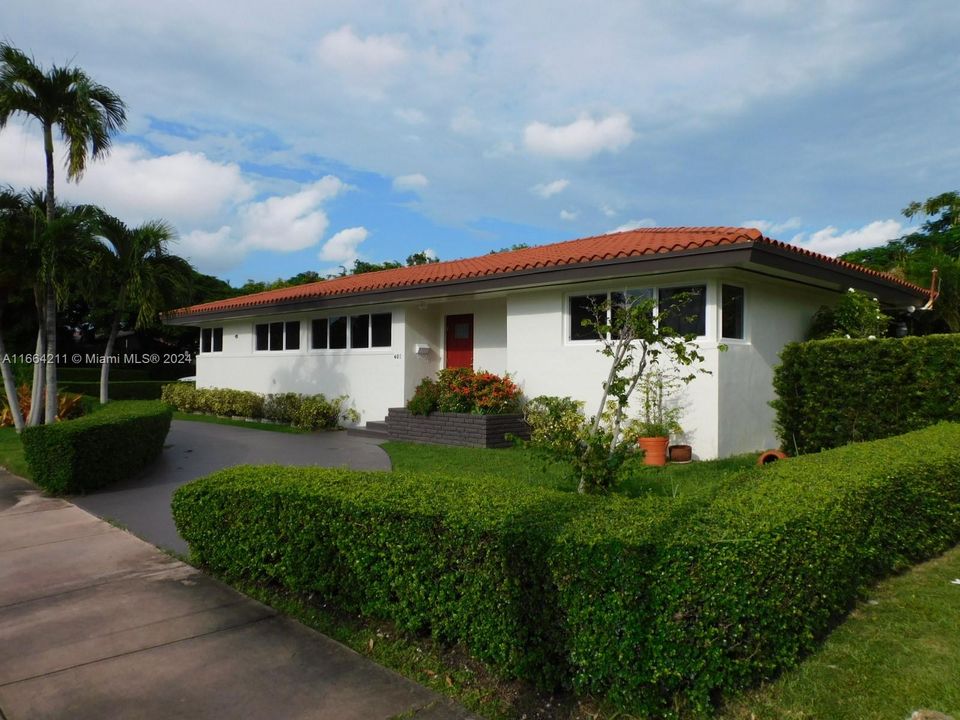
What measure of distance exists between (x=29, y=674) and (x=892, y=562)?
218 inches

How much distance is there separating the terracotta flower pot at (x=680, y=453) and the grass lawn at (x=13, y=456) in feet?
31.2

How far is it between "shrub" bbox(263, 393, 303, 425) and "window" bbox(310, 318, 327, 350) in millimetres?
1379

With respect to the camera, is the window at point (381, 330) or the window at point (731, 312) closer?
the window at point (731, 312)

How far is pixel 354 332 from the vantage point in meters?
16.2

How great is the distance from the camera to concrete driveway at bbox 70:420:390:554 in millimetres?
7249

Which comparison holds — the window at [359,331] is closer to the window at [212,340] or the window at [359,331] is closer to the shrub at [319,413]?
the shrub at [319,413]

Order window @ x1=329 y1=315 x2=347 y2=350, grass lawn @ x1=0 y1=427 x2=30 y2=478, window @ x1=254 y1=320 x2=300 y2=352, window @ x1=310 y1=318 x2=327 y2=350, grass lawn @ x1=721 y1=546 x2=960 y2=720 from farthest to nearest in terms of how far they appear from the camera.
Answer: window @ x1=254 y1=320 x2=300 y2=352, window @ x1=310 y1=318 x2=327 y2=350, window @ x1=329 y1=315 x2=347 y2=350, grass lawn @ x1=0 y1=427 x2=30 y2=478, grass lawn @ x1=721 y1=546 x2=960 y2=720

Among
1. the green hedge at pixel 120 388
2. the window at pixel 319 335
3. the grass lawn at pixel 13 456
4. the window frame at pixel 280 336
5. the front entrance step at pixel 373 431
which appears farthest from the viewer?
the green hedge at pixel 120 388

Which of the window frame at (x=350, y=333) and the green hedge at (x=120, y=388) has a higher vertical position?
the window frame at (x=350, y=333)

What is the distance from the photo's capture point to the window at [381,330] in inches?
602

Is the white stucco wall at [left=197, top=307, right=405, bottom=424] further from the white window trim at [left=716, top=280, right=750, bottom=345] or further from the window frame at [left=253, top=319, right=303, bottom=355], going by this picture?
the white window trim at [left=716, top=280, right=750, bottom=345]

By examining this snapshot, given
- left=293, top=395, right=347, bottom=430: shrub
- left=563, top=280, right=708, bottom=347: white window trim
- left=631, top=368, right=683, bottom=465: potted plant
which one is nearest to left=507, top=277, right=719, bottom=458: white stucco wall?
left=563, top=280, right=708, bottom=347: white window trim

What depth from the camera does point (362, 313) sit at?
16.0m

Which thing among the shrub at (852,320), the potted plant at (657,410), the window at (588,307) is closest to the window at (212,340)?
the window at (588,307)
